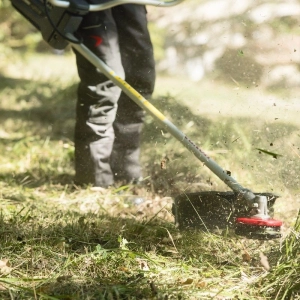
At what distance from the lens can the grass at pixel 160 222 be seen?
189 cm

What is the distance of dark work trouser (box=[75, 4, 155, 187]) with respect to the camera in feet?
9.79

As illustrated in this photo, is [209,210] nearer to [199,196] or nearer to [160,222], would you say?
[199,196]

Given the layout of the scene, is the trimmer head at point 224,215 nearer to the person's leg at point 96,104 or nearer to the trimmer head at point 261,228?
the trimmer head at point 261,228

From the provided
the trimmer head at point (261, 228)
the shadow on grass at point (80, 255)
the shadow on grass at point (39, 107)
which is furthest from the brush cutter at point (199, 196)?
the shadow on grass at point (39, 107)

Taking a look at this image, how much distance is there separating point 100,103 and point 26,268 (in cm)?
127

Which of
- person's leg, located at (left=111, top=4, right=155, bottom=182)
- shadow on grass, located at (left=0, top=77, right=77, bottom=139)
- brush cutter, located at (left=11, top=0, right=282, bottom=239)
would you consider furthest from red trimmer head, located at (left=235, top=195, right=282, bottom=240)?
shadow on grass, located at (left=0, top=77, right=77, bottom=139)

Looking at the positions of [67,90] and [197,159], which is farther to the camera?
[67,90]

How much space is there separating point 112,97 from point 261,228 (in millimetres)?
1214

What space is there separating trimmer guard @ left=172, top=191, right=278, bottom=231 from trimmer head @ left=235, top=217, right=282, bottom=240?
7cm

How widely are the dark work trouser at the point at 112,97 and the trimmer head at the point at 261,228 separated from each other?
42.0 inches

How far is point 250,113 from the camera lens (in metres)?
2.54

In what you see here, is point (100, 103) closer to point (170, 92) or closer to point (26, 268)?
point (170, 92)

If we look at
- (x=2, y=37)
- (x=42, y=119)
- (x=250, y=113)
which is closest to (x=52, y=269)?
(x=250, y=113)

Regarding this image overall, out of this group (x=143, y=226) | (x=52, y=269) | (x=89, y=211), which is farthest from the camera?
(x=89, y=211)
